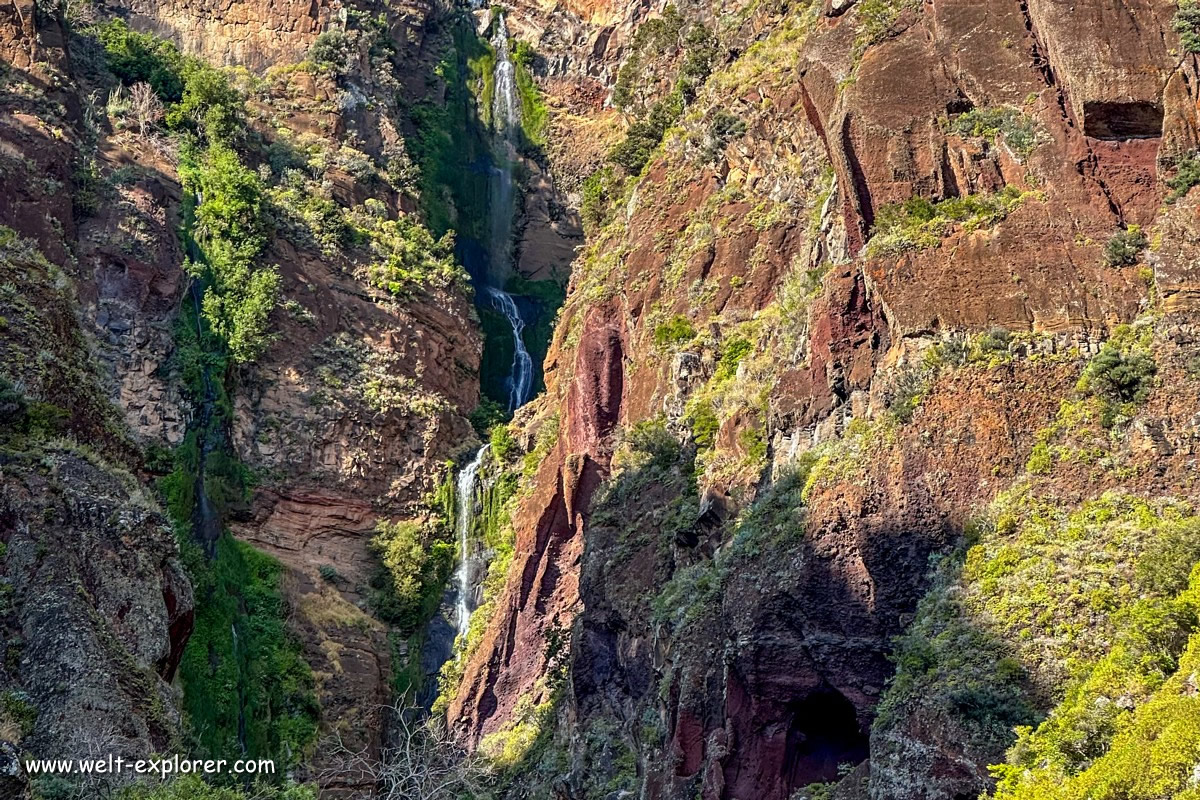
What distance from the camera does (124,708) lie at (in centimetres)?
2069

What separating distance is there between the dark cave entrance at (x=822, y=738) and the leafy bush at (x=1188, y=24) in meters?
15.1

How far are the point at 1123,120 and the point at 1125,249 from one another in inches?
142

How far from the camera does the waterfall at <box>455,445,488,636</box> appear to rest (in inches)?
1740

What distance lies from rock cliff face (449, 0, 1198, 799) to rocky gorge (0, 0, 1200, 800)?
3.9 inches

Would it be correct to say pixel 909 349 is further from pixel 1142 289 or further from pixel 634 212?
pixel 634 212

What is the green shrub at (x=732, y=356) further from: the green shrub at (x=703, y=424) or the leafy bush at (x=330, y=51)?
the leafy bush at (x=330, y=51)

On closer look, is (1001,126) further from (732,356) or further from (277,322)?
(277,322)

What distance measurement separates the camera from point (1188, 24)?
1091 inches

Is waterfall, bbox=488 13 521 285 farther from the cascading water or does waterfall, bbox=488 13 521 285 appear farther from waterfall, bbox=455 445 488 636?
waterfall, bbox=455 445 488 636

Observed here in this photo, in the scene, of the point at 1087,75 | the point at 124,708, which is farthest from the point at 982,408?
the point at 124,708

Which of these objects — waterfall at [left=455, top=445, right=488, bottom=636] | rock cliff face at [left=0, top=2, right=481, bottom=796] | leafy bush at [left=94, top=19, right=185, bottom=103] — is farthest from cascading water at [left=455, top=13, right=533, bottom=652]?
leafy bush at [left=94, top=19, right=185, bottom=103]

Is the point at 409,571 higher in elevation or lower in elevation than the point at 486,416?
lower

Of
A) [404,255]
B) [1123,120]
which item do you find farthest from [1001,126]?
[404,255]

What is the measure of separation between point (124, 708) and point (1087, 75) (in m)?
21.8
